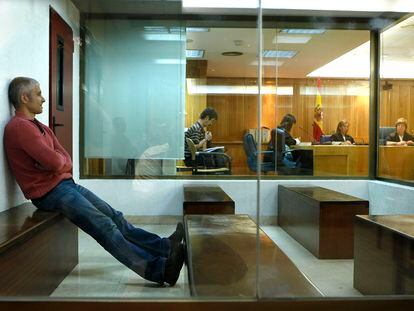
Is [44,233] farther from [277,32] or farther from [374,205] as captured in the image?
[277,32]

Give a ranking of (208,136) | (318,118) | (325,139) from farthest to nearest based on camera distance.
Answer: (318,118)
(325,139)
(208,136)

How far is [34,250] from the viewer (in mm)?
1987

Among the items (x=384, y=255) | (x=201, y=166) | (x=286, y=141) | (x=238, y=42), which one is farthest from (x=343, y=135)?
(x=384, y=255)

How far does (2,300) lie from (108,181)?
169 centimetres

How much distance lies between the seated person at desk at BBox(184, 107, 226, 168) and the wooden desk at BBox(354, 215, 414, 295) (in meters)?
1.65

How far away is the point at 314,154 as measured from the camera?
13.5ft

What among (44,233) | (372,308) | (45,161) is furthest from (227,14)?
(372,308)

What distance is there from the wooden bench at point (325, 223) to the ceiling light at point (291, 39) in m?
1.79

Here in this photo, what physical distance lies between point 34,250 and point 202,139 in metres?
2.08

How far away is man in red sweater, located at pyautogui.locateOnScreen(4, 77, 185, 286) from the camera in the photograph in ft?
7.18

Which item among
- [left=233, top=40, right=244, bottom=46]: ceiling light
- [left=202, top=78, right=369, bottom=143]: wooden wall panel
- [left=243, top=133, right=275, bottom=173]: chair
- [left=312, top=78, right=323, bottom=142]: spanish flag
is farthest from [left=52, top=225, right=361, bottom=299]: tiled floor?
[left=233, top=40, right=244, bottom=46]: ceiling light

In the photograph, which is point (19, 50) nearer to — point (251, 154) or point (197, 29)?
point (251, 154)

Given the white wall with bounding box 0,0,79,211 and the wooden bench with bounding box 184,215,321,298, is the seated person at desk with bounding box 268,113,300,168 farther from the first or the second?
the white wall with bounding box 0,0,79,211

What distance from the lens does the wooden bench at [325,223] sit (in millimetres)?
3004
